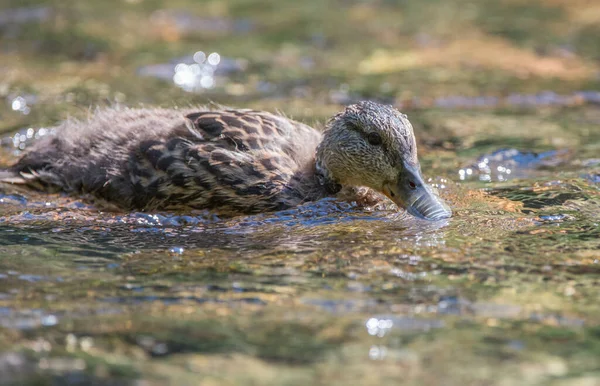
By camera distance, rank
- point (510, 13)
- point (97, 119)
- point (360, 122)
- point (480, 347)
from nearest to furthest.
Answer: point (480, 347) < point (360, 122) < point (97, 119) < point (510, 13)

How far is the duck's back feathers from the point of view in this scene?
22.4 ft

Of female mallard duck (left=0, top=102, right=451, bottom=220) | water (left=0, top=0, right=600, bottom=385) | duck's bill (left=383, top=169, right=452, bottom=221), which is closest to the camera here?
water (left=0, top=0, right=600, bottom=385)

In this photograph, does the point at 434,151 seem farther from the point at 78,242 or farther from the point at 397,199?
the point at 78,242

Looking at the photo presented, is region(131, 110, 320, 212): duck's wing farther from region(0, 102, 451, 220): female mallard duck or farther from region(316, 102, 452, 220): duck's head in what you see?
region(316, 102, 452, 220): duck's head

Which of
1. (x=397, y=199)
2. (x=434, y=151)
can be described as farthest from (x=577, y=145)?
(x=397, y=199)

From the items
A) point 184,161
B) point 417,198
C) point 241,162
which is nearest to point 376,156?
point 417,198

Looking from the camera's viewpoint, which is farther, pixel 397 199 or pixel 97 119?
pixel 97 119

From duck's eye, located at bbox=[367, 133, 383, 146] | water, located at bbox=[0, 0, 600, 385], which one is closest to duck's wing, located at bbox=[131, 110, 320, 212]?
water, located at bbox=[0, 0, 600, 385]

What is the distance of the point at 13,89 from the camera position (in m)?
10.6

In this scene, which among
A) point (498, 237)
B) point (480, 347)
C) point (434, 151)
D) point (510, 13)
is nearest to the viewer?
point (480, 347)

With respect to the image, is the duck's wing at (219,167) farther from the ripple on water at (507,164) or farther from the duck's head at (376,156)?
the ripple on water at (507,164)

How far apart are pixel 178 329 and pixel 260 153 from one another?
2.54 metres

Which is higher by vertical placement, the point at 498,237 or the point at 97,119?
the point at 97,119

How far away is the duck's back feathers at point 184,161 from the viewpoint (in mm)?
6820
